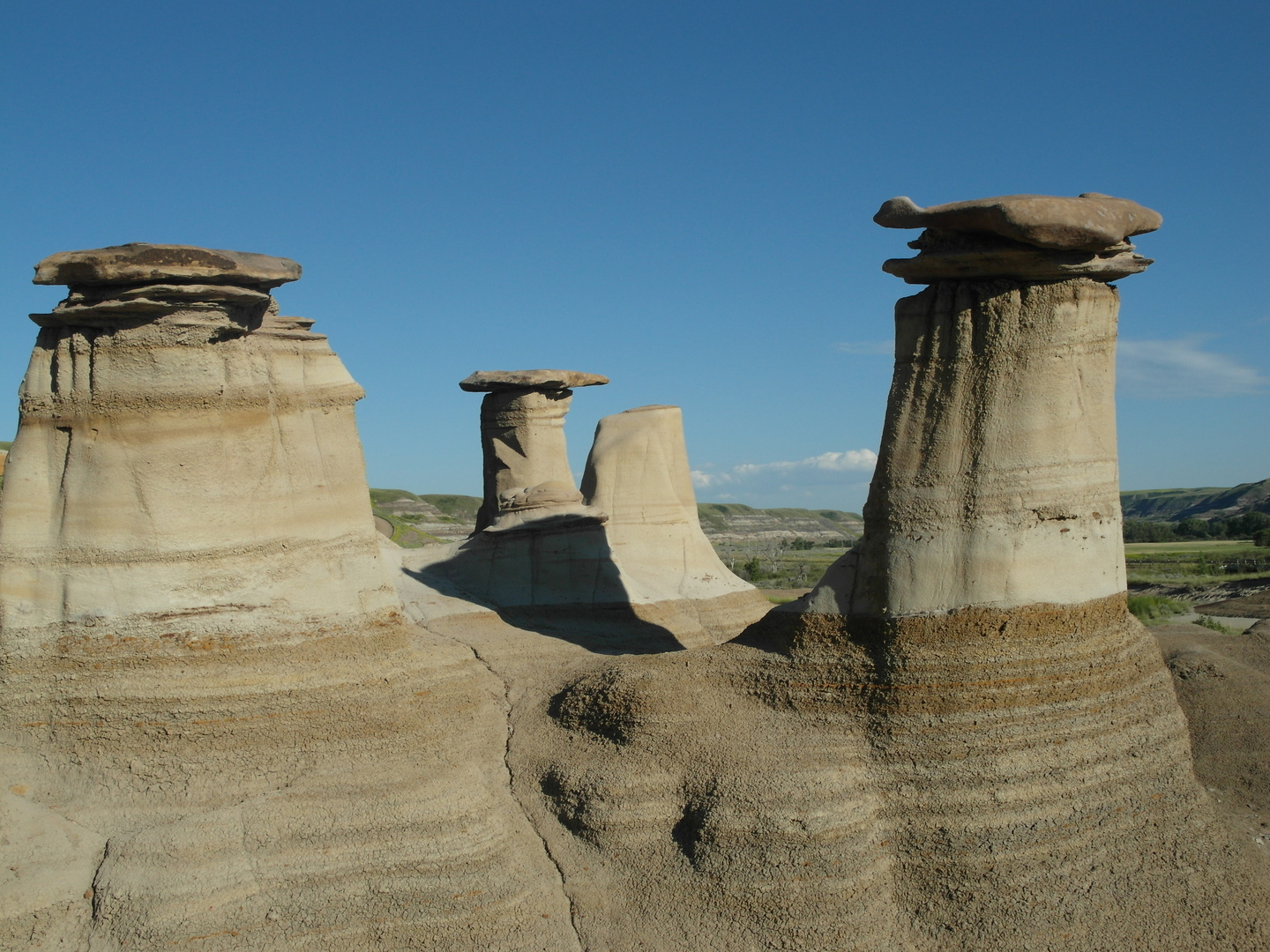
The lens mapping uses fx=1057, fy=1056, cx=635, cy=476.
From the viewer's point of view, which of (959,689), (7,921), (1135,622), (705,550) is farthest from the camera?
(705,550)

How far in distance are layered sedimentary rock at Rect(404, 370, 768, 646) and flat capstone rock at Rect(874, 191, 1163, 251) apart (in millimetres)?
7492

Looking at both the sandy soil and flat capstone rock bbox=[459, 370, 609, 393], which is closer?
the sandy soil

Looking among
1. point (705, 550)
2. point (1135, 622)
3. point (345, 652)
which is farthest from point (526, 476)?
point (1135, 622)

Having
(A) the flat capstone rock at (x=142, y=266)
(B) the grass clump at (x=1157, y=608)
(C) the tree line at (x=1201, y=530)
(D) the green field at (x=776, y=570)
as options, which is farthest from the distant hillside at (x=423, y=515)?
(C) the tree line at (x=1201, y=530)

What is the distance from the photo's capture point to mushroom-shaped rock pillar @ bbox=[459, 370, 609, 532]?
62.0 feet

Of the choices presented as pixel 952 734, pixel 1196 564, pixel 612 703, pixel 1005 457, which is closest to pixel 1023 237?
pixel 1005 457

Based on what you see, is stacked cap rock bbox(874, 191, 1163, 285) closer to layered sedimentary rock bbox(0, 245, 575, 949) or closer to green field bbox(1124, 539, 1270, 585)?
layered sedimentary rock bbox(0, 245, 575, 949)

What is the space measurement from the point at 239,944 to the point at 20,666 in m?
2.77

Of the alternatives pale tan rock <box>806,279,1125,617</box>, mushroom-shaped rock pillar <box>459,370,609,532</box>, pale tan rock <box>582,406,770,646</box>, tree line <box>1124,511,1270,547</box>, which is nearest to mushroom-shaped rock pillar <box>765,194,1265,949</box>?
pale tan rock <box>806,279,1125,617</box>

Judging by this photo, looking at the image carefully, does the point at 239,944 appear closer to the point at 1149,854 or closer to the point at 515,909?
the point at 515,909

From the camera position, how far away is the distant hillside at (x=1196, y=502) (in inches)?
3423

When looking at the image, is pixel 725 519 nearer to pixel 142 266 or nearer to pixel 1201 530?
pixel 1201 530

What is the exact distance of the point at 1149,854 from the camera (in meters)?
7.21

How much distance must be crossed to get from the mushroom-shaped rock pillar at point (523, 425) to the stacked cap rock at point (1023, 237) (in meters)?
11.6
